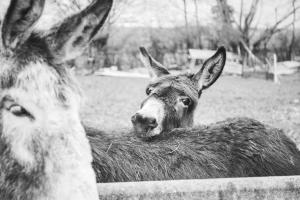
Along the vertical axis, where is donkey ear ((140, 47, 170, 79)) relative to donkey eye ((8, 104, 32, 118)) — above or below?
above

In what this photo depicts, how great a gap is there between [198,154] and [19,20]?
1859 millimetres

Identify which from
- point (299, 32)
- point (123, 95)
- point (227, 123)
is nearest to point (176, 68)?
point (123, 95)

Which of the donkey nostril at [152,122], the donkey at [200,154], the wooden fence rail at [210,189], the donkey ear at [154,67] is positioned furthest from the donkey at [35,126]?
the donkey ear at [154,67]

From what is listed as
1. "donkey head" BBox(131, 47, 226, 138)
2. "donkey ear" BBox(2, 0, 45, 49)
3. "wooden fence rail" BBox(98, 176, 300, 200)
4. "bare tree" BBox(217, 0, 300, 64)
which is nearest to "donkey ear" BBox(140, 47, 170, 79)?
"donkey head" BBox(131, 47, 226, 138)

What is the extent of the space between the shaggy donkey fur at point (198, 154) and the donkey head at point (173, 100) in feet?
2.27

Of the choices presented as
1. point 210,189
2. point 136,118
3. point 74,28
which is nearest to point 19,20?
point 74,28

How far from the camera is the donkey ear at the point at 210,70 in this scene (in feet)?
16.1

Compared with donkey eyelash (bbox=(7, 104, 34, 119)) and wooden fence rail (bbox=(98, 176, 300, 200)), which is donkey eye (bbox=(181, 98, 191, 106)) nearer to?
wooden fence rail (bbox=(98, 176, 300, 200))

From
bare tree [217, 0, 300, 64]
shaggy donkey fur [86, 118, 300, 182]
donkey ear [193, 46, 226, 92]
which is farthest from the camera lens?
bare tree [217, 0, 300, 64]

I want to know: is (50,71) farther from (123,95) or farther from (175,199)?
(123,95)

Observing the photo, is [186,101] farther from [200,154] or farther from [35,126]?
[35,126]

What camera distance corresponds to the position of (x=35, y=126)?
1917 mm

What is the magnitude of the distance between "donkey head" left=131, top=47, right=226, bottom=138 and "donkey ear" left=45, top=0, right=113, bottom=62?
5.46 feet

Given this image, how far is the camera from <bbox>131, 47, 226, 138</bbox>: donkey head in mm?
3870
